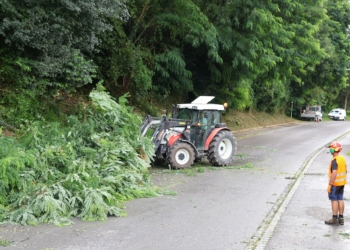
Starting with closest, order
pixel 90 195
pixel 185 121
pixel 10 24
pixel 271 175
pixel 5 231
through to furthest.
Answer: pixel 5 231, pixel 90 195, pixel 10 24, pixel 271 175, pixel 185 121

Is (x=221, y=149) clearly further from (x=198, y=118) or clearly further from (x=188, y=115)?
(x=188, y=115)

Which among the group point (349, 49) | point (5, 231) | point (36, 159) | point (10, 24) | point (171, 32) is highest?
point (349, 49)

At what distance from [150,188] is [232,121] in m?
24.4

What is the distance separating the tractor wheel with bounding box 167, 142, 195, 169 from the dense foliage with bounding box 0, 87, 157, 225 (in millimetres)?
2112

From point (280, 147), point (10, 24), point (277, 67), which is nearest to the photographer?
point (10, 24)

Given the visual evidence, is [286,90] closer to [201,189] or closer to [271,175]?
[271,175]

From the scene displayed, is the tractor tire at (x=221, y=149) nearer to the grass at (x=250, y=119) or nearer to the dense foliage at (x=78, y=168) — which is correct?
the dense foliage at (x=78, y=168)

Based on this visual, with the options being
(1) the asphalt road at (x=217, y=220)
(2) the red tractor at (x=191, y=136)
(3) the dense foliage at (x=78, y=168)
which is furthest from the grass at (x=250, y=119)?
(3) the dense foliage at (x=78, y=168)

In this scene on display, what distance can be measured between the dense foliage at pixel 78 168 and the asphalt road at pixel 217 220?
0.41 m

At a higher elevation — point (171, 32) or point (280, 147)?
point (171, 32)

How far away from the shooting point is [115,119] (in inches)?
535

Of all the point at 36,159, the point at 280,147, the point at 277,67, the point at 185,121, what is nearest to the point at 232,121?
the point at 277,67

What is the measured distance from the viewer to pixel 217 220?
32.0 ft

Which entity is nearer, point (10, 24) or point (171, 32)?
point (10, 24)
